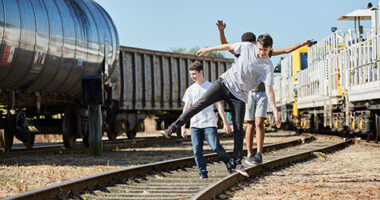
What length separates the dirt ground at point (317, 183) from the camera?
5473mm

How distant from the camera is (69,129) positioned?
13914mm

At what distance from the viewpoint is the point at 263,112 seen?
710cm

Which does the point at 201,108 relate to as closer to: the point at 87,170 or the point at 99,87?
the point at 87,170

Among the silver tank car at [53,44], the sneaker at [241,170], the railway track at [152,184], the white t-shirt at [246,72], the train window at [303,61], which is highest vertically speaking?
the train window at [303,61]

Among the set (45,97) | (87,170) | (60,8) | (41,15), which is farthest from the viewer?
(45,97)

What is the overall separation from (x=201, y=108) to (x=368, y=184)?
2.12 m

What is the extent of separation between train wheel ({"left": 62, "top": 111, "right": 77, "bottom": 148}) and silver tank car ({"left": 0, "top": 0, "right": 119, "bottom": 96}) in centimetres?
62

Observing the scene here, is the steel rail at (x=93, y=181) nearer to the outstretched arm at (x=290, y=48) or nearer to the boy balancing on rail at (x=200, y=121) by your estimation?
the boy balancing on rail at (x=200, y=121)

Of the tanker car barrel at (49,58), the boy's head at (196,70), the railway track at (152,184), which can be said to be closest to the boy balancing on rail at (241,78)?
the boy's head at (196,70)

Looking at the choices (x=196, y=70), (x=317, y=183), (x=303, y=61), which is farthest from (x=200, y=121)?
(x=303, y=61)

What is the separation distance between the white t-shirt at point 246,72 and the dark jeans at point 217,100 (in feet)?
0.24

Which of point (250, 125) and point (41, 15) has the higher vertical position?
point (41, 15)

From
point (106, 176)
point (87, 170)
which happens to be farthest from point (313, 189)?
point (87, 170)

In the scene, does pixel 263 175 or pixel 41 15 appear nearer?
pixel 263 175
